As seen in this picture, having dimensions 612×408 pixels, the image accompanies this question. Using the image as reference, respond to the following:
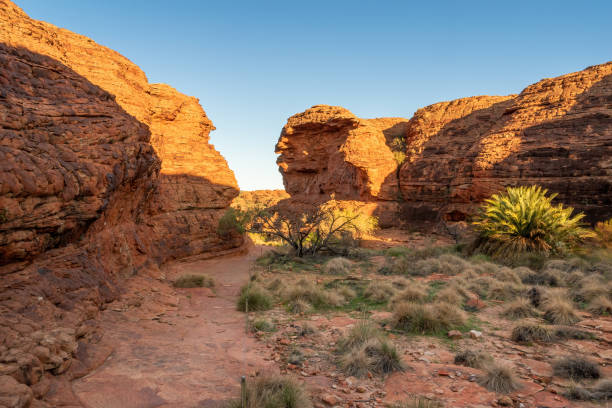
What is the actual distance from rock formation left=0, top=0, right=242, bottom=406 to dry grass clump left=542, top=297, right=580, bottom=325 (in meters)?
7.58

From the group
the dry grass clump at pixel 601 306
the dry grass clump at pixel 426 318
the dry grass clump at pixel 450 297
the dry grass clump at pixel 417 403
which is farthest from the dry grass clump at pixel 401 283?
the dry grass clump at pixel 417 403

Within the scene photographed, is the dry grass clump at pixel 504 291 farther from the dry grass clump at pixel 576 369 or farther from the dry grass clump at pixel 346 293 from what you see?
the dry grass clump at pixel 576 369

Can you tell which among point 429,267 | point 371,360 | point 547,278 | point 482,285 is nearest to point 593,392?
point 371,360

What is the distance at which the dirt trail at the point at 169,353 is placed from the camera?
3.29 meters

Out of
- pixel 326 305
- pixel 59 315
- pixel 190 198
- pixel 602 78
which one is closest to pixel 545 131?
pixel 602 78

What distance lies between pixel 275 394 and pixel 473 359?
2.77m

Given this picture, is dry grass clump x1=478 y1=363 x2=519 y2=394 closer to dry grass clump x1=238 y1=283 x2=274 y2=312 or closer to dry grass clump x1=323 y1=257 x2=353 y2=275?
dry grass clump x1=238 y1=283 x2=274 y2=312

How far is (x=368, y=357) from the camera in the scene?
425 centimetres

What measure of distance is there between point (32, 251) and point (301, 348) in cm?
441

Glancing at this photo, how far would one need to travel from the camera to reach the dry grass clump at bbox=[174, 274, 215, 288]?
9.35 metres

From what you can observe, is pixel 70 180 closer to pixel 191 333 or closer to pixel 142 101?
pixel 191 333

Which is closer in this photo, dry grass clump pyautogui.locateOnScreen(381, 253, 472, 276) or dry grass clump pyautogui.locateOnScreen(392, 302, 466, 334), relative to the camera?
dry grass clump pyautogui.locateOnScreen(392, 302, 466, 334)

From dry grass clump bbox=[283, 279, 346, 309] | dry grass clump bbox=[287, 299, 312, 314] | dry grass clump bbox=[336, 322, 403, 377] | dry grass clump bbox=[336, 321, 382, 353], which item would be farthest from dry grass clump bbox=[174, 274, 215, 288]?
dry grass clump bbox=[336, 322, 403, 377]

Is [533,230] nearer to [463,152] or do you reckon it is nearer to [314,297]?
[314,297]
